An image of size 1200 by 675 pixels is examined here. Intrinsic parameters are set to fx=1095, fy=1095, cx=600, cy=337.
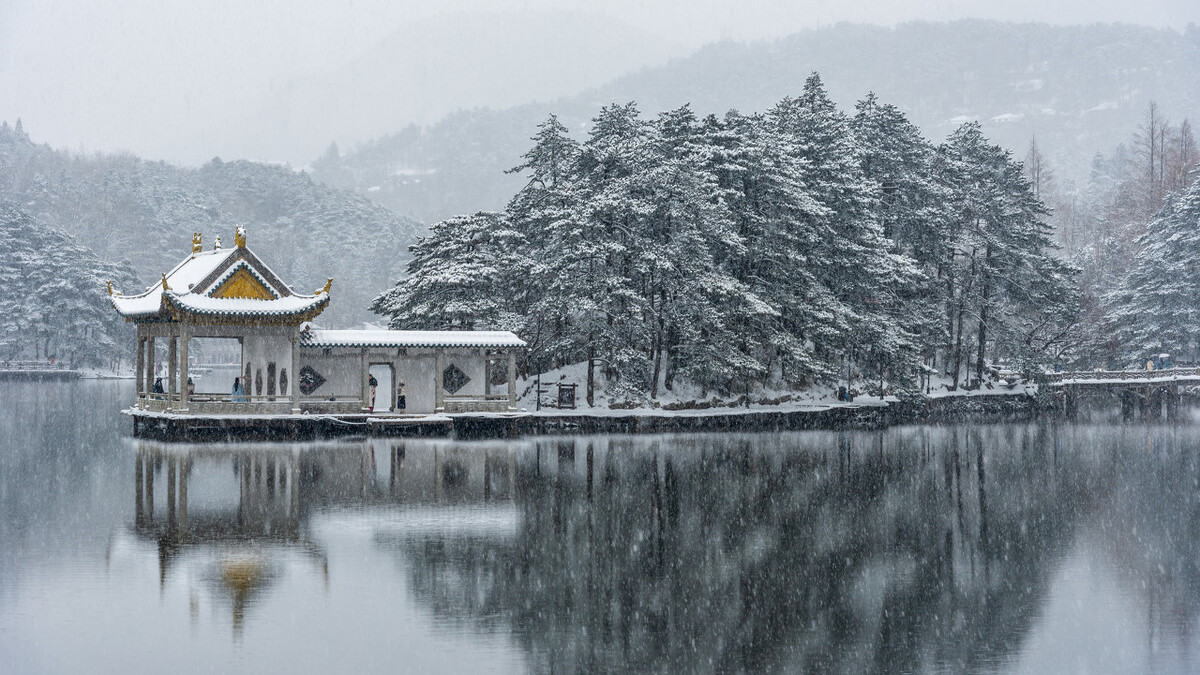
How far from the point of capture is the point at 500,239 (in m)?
50.3

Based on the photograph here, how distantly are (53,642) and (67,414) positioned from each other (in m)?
40.0

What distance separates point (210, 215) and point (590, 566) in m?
142

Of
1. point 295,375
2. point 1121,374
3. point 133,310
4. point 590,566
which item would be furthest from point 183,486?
point 1121,374

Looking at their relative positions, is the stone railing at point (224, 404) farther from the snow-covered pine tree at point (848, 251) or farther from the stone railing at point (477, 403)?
the snow-covered pine tree at point (848, 251)

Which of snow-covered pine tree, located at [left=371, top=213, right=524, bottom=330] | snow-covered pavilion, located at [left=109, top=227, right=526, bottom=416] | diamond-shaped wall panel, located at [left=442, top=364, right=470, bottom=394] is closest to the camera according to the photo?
snow-covered pavilion, located at [left=109, top=227, right=526, bottom=416]

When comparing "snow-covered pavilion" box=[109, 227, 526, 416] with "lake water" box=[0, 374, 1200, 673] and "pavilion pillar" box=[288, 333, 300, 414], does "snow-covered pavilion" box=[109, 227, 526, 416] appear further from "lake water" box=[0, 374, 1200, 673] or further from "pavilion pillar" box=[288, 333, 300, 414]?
"lake water" box=[0, 374, 1200, 673]

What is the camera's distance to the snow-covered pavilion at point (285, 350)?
37219mm

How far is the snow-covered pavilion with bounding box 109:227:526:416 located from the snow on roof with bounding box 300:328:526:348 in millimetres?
37

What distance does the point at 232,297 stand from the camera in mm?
37594

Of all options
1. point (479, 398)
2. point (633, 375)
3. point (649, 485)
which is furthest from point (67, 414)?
point (649, 485)

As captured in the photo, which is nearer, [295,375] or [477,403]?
[295,375]

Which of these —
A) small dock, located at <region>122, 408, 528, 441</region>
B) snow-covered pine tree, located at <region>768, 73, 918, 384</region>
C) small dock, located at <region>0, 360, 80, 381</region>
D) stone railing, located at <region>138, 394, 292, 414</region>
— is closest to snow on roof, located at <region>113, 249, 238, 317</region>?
stone railing, located at <region>138, 394, 292, 414</region>

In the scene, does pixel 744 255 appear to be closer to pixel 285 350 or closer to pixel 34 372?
pixel 285 350

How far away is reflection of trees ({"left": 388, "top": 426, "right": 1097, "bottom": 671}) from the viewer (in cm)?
1196
